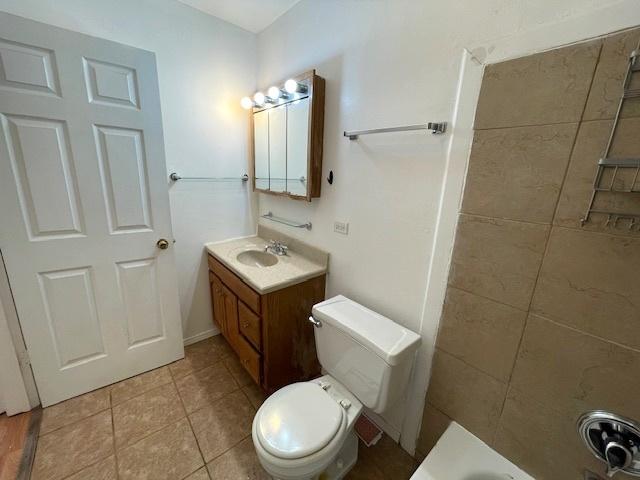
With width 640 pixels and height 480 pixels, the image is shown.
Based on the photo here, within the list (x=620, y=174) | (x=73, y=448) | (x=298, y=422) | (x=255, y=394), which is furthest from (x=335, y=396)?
(x=73, y=448)

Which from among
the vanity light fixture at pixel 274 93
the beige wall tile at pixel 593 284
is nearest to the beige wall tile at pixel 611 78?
the beige wall tile at pixel 593 284

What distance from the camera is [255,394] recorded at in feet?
5.49

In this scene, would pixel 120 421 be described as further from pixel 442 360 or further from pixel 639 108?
pixel 639 108

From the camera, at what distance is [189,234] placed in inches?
76.7

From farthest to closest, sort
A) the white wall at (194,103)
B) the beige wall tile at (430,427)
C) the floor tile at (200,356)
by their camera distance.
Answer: the floor tile at (200,356)
the white wall at (194,103)
the beige wall tile at (430,427)

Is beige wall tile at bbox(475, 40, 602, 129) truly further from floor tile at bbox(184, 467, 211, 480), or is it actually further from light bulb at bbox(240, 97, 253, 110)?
floor tile at bbox(184, 467, 211, 480)

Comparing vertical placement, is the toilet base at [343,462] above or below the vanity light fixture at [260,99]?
below

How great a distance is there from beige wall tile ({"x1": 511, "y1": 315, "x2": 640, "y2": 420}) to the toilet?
391 millimetres

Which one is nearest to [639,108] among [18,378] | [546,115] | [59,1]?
[546,115]

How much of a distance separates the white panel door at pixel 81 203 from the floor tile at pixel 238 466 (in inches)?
36.9

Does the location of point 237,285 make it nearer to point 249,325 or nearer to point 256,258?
point 249,325

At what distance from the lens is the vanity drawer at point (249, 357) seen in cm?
154

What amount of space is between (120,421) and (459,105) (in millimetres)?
2319

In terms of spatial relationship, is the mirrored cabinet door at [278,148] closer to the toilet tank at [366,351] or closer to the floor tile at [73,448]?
the toilet tank at [366,351]
